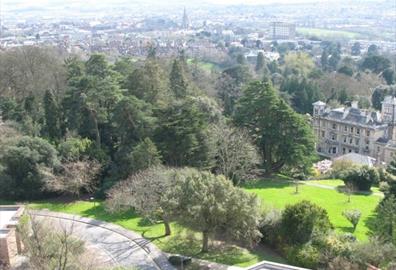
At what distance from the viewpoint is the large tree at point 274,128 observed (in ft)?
140

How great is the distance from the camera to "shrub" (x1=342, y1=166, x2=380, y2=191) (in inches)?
1560

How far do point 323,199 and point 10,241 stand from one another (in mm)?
20605

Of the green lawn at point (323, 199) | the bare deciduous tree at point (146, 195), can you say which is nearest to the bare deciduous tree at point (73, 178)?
the bare deciduous tree at point (146, 195)

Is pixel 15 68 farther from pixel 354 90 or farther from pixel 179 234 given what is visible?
pixel 354 90

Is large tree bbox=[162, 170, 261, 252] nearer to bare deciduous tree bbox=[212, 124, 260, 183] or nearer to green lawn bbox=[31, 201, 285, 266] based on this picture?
green lawn bbox=[31, 201, 285, 266]

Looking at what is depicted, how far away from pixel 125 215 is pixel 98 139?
9.90 m

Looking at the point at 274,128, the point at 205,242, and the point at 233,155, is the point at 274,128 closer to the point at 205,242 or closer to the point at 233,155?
the point at 233,155

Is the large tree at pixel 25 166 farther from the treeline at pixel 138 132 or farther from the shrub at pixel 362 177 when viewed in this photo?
the shrub at pixel 362 177

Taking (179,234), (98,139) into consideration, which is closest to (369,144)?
(98,139)

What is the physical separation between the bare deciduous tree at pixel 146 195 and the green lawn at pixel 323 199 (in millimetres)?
6163

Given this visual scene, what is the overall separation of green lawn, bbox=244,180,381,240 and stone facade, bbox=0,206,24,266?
13972 mm

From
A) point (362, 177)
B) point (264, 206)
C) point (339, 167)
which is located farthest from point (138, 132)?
point (339, 167)

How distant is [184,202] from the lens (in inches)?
1057

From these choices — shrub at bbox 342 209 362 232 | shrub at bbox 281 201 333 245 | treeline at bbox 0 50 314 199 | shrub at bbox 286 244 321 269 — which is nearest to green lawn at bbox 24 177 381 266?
shrub at bbox 342 209 362 232
